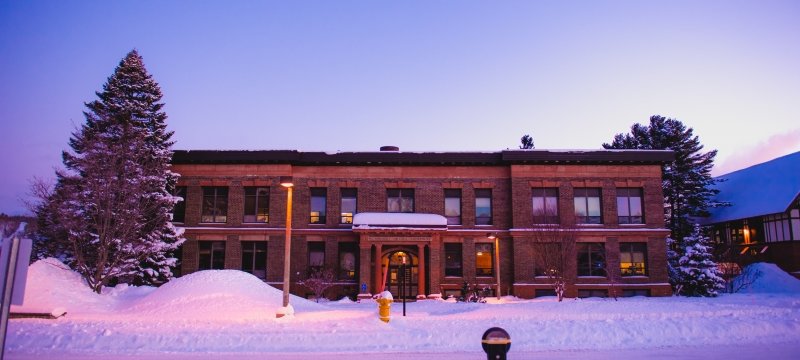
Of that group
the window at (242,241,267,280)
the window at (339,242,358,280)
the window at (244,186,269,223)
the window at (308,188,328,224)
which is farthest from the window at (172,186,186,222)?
the window at (339,242,358,280)

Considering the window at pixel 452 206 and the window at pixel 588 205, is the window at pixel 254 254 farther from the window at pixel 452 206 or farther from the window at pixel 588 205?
the window at pixel 588 205

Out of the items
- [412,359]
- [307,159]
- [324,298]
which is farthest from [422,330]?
[307,159]

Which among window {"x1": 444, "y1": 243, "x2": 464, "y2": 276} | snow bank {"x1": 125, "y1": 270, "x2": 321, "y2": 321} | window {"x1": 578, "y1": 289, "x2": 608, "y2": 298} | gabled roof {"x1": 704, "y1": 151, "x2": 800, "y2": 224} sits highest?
gabled roof {"x1": 704, "y1": 151, "x2": 800, "y2": 224}

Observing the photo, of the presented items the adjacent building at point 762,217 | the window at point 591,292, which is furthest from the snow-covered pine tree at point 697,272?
the window at point 591,292

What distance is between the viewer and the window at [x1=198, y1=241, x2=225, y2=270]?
3731 centimetres

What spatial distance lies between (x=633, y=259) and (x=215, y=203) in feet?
88.4

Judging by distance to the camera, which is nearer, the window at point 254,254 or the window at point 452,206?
the window at point 254,254

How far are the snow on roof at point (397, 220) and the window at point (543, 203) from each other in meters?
5.88

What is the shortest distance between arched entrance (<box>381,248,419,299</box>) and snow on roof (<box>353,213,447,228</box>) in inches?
74.9

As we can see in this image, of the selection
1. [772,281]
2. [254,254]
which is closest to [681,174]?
[772,281]

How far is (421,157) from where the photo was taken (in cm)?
3712

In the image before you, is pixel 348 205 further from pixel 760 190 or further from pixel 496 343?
pixel 760 190

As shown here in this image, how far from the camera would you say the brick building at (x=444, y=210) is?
3622cm

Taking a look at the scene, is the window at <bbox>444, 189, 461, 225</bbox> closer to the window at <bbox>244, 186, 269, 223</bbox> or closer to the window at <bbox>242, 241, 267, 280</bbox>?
the window at <bbox>244, 186, 269, 223</bbox>
